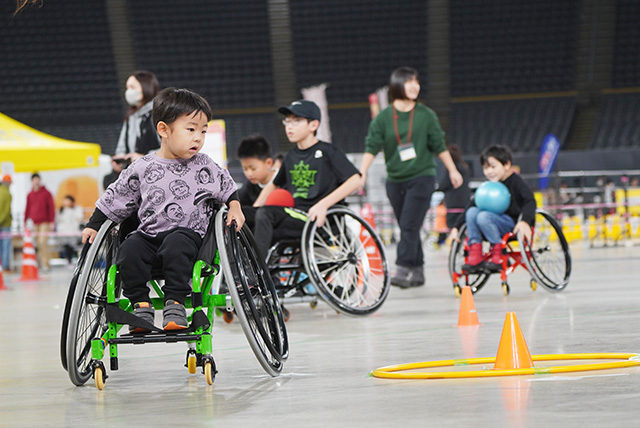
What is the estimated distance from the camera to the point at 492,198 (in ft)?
18.4

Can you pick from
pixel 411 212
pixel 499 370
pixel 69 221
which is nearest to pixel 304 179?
pixel 411 212

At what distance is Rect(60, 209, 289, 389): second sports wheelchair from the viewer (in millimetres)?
2662

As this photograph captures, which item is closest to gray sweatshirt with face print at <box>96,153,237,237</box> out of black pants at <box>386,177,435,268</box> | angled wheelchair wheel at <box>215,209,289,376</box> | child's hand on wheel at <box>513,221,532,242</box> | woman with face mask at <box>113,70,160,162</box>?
angled wheelchair wheel at <box>215,209,289,376</box>

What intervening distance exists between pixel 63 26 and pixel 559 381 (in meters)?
22.7

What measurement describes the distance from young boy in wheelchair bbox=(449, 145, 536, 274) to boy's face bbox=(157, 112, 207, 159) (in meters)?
2.89

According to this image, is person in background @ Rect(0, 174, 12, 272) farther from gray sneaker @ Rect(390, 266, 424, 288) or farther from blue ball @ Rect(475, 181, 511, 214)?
blue ball @ Rect(475, 181, 511, 214)

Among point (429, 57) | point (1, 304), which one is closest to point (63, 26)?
point (429, 57)

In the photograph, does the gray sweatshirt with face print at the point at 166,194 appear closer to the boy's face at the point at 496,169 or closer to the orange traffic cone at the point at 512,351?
the orange traffic cone at the point at 512,351

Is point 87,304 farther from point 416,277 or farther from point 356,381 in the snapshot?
point 416,277

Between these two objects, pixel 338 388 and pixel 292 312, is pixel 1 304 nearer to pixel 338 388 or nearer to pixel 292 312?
pixel 292 312

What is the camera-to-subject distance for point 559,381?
2477 mm

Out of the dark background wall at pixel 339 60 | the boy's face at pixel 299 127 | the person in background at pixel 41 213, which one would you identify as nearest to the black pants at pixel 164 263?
the boy's face at pixel 299 127

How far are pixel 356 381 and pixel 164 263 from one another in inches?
25.3

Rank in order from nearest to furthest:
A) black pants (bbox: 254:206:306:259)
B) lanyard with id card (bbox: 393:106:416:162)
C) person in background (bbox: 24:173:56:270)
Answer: black pants (bbox: 254:206:306:259) < lanyard with id card (bbox: 393:106:416:162) < person in background (bbox: 24:173:56:270)
